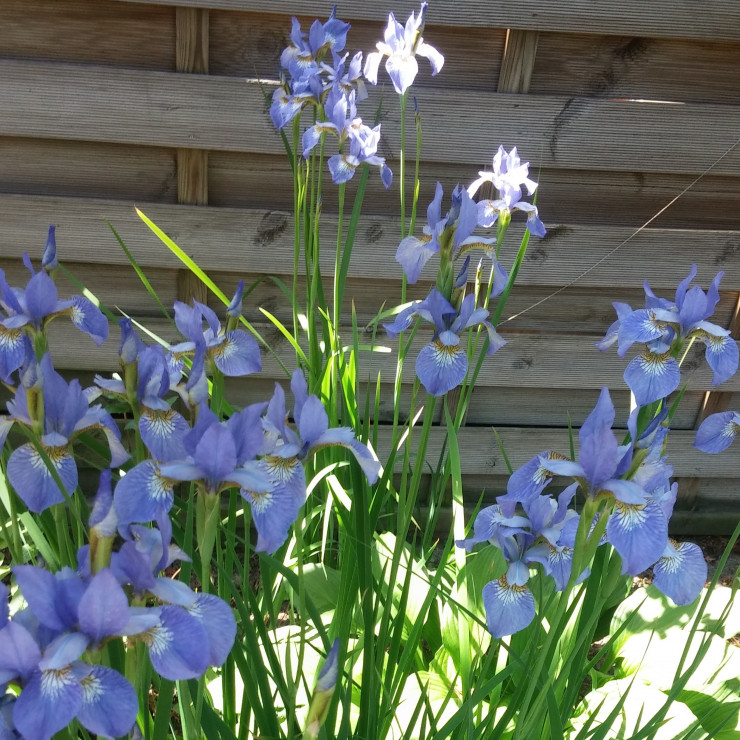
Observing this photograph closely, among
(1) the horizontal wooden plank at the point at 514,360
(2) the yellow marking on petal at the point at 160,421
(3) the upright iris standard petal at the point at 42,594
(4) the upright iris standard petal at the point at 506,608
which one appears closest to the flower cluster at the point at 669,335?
(4) the upright iris standard petal at the point at 506,608

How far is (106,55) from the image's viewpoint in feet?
6.71

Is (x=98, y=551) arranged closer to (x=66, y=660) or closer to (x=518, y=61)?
(x=66, y=660)

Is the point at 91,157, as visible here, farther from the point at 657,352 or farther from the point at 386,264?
the point at 657,352

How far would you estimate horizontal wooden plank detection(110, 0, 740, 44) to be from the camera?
2021 mm

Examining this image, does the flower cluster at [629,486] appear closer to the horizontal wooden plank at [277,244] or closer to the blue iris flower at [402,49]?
the blue iris flower at [402,49]

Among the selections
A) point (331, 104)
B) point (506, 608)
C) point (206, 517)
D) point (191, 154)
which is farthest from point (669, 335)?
point (191, 154)

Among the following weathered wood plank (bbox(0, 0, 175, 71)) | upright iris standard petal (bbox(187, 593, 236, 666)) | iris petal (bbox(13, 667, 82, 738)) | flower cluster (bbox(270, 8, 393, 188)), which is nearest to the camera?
iris petal (bbox(13, 667, 82, 738))

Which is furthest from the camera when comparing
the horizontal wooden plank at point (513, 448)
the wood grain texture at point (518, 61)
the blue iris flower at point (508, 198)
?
the horizontal wooden plank at point (513, 448)

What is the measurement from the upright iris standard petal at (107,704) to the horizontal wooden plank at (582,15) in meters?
1.89

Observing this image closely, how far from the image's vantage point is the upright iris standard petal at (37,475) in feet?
2.51

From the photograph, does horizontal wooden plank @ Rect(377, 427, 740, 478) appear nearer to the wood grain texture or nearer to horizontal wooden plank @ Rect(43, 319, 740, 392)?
horizontal wooden plank @ Rect(43, 319, 740, 392)

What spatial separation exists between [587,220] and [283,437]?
6.13 feet

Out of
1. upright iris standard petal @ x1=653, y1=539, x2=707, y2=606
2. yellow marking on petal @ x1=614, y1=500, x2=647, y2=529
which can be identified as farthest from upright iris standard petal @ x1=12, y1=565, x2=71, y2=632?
upright iris standard petal @ x1=653, y1=539, x2=707, y2=606

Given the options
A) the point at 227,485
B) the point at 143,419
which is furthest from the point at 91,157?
the point at 227,485
